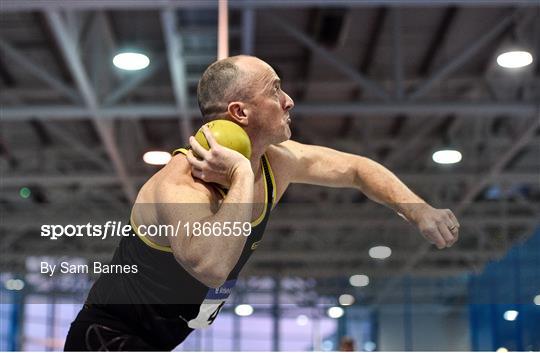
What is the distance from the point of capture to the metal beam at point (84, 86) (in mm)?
5633

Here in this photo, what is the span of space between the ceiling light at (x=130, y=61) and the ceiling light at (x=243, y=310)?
16.0 feet

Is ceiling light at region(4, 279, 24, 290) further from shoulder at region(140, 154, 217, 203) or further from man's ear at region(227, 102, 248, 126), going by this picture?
man's ear at region(227, 102, 248, 126)

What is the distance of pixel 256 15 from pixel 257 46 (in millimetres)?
441

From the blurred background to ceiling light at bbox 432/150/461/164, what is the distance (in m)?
0.05

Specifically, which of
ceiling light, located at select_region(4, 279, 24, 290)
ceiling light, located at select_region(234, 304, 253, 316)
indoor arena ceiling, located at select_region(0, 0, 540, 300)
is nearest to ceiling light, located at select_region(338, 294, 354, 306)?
ceiling light, located at select_region(234, 304, 253, 316)

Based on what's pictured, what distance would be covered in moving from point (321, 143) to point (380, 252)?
260 inches

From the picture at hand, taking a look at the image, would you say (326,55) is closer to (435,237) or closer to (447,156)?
(447,156)

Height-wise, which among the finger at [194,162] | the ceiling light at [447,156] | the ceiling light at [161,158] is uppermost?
the ceiling light at [447,156]

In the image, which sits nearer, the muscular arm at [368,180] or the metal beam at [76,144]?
the muscular arm at [368,180]

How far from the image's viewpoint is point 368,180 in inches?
64.5

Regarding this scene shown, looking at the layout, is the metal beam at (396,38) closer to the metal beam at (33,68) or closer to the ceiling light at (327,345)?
the metal beam at (33,68)

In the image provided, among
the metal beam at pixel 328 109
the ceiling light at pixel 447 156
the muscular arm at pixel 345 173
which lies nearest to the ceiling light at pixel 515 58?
the metal beam at pixel 328 109

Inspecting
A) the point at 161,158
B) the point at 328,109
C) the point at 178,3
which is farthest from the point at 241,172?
the point at 328,109

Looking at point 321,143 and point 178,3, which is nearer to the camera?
point 178,3
